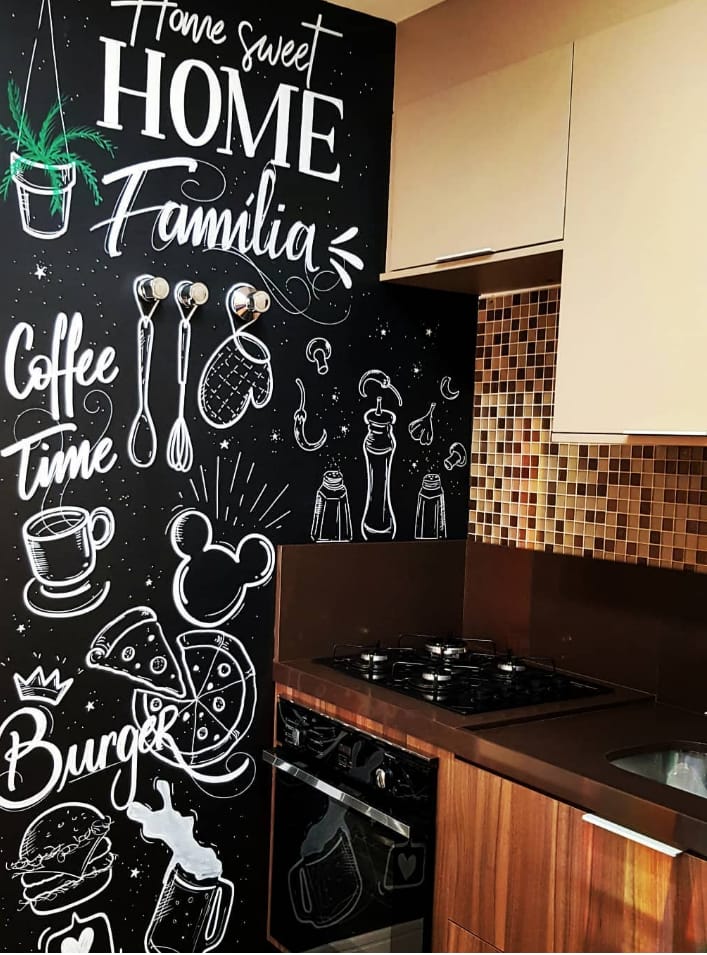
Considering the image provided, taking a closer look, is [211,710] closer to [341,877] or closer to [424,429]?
[341,877]

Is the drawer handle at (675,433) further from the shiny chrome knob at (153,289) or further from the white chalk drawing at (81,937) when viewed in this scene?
the white chalk drawing at (81,937)

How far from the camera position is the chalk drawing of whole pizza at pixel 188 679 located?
2.29 m

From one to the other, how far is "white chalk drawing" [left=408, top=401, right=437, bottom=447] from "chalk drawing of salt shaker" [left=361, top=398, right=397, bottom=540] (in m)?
0.07

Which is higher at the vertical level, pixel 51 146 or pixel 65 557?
pixel 51 146

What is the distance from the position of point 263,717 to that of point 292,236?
119 cm

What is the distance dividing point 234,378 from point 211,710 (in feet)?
2.60

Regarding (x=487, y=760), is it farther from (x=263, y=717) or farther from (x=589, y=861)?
(x=263, y=717)

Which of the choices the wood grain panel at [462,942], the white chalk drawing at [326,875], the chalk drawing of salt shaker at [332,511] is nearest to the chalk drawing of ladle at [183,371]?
the chalk drawing of salt shaker at [332,511]

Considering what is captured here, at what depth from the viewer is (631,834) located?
65.4 inches

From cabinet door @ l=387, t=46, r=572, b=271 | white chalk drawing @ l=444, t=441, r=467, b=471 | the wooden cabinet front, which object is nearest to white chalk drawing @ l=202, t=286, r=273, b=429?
cabinet door @ l=387, t=46, r=572, b=271

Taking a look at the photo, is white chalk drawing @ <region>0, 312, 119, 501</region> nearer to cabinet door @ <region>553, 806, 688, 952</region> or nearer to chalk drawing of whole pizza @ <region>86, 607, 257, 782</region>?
chalk drawing of whole pizza @ <region>86, 607, 257, 782</region>

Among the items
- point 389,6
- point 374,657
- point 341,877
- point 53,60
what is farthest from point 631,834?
point 389,6

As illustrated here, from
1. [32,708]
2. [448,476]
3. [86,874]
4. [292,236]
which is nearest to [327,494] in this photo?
[448,476]

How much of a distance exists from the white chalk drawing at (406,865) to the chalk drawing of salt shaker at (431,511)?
0.92m
